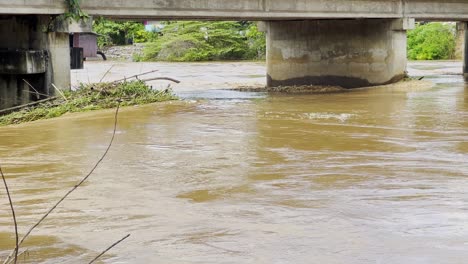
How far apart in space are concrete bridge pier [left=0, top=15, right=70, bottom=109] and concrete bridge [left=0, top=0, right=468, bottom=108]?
0.02m

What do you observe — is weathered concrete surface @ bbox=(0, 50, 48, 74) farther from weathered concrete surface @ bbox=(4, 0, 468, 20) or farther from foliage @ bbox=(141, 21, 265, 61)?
foliage @ bbox=(141, 21, 265, 61)

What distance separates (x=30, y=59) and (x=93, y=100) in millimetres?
2244

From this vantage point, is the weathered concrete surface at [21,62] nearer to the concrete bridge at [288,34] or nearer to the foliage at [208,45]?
the concrete bridge at [288,34]

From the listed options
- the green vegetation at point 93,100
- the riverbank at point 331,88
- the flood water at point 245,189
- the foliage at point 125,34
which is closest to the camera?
the flood water at point 245,189

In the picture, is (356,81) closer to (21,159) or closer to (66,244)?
(21,159)

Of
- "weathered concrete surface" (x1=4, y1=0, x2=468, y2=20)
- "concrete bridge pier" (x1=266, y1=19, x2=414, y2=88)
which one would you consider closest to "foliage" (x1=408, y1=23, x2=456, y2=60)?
"weathered concrete surface" (x1=4, y1=0, x2=468, y2=20)

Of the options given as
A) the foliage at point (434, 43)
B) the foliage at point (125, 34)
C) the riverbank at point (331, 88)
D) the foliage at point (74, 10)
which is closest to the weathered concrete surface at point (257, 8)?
the foliage at point (74, 10)

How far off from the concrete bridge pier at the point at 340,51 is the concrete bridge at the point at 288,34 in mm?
35

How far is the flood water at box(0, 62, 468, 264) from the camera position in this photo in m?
5.62

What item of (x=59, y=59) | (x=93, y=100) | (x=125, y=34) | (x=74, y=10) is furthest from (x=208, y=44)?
(x=93, y=100)

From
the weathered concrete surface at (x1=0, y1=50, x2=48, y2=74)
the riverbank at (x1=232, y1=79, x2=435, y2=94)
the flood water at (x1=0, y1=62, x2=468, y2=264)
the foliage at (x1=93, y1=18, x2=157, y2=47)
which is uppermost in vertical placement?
the foliage at (x1=93, y1=18, x2=157, y2=47)

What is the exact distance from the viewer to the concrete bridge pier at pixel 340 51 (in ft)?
85.0


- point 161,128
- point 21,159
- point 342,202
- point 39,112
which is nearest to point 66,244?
point 342,202

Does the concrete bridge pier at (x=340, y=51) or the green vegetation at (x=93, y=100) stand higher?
the concrete bridge pier at (x=340, y=51)
